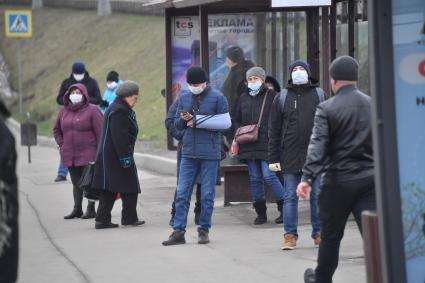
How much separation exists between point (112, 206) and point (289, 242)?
3120mm

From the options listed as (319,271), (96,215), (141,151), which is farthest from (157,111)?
(319,271)

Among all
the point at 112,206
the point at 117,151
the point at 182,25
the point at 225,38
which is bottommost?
the point at 112,206

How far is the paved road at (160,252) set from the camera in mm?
9898

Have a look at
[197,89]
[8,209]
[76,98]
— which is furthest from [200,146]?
[8,209]

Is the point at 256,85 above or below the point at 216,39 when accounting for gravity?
below

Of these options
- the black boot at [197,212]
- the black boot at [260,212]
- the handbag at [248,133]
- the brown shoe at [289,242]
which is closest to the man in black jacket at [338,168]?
the brown shoe at [289,242]

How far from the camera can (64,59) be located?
39.5 m

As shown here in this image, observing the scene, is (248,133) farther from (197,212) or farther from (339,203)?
(339,203)

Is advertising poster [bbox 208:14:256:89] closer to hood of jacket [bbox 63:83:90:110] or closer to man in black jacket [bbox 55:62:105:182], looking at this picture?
hood of jacket [bbox 63:83:90:110]

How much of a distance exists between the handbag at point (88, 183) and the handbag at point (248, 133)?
1726mm

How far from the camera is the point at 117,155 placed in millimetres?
13344

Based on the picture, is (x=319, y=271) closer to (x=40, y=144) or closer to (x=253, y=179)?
(x=253, y=179)

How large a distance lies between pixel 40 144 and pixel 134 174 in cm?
1566

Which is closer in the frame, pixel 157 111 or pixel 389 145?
pixel 389 145
